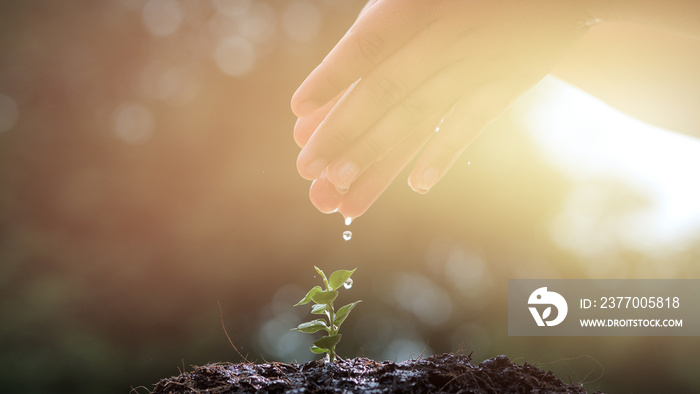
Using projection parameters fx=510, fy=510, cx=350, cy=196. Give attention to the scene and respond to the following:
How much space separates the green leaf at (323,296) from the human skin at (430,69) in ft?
0.88

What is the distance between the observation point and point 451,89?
1338 mm

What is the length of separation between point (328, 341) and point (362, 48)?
742 mm

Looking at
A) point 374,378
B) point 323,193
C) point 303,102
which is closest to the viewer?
point 374,378

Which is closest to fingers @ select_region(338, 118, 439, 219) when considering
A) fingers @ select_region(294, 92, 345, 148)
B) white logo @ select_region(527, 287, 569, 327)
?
fingers @ select_region(294, 92, 345, 148)

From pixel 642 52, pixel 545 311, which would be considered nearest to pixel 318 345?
pixel 545 311

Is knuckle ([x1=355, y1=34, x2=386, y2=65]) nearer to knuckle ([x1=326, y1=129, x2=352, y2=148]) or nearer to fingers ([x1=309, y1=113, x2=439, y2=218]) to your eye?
knuckle ([x1=326, y1=129, x2=352, y2=148])

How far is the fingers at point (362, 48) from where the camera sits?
124cm

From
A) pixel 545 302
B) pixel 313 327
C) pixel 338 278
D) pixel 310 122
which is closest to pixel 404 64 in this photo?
pixel 310 122

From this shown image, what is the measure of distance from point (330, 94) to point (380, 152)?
0.20 meters

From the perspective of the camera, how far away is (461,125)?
4.88 feet

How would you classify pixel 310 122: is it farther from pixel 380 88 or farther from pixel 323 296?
pixel 323 296

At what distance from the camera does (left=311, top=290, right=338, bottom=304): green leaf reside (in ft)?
4.28

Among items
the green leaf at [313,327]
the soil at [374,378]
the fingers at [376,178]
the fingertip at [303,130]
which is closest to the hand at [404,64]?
the fingers at [376,178]

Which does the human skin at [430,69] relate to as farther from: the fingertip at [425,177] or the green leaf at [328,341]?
the green leaf at [328,341]
